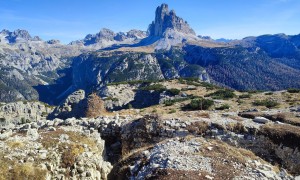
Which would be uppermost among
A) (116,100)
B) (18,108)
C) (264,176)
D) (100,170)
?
(264,176)

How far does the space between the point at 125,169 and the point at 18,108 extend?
12836cm

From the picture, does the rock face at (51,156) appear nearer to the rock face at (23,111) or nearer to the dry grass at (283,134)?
the dry grass at (283,134)

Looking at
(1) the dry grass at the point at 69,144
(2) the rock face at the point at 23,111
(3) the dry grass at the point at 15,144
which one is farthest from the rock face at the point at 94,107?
(2) the rock face at the point at 23,111

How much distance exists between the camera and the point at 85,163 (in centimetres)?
2036

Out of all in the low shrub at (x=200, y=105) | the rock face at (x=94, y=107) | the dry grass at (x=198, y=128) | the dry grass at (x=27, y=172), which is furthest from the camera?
the low shrub at (x=200, y=105)

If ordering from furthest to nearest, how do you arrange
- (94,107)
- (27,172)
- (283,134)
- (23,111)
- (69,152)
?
(23,111) → (94,107) → (283,134) → (69,152) → (27,172)

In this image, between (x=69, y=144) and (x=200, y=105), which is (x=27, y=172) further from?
(x=200, y=105)

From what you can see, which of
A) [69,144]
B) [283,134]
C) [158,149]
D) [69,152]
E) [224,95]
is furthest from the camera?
[224,95]

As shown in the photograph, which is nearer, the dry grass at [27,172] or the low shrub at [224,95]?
the dry grass at [27,172]

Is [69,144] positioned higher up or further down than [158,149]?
further down

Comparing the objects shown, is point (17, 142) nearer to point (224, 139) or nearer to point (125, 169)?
point (125, 169)

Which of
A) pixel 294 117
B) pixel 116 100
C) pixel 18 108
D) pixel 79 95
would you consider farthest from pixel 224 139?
pixel 18 108

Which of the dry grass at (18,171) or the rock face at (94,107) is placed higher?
the dry grass at (18,171)

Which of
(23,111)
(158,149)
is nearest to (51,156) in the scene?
(158,149)
